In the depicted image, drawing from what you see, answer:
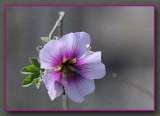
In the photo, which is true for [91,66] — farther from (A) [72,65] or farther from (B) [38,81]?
→ (B) [38,81]

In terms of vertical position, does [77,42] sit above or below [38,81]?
above

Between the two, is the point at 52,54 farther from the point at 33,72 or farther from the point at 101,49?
the point at 101,49

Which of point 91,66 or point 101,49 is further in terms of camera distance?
point 101,49

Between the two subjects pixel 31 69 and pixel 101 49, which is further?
pixel 101 49

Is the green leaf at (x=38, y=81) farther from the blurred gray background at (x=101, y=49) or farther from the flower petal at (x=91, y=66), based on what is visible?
the blurred gray background at (x=101, y=49)

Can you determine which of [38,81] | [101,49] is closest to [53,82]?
[38,81]

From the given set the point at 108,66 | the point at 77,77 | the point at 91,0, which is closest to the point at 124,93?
the point at 108,66

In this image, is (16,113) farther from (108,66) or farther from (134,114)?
(108,66)
